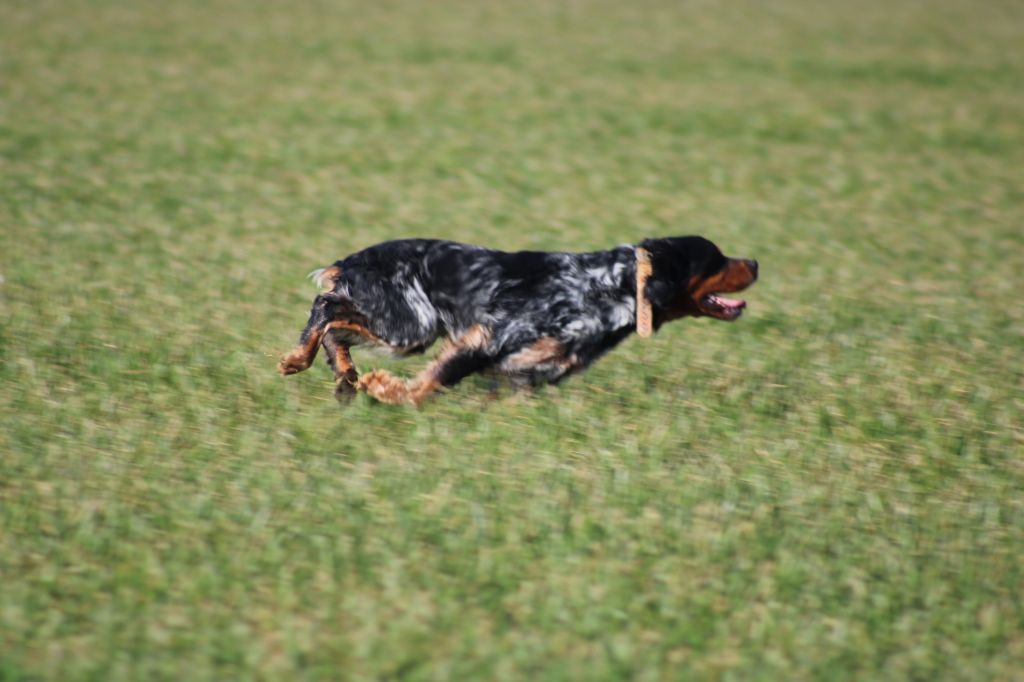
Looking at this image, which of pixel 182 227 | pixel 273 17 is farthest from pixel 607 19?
pixel 182 227

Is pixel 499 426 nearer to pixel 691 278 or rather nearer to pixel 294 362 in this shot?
pixel 294 362

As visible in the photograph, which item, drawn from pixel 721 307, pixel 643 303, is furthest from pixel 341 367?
pixel 721 307

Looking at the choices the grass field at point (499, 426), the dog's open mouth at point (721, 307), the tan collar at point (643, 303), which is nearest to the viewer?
the grass field at point (499, 426)

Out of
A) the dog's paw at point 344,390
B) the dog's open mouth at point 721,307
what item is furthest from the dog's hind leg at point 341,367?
the dog's open mouth at point 721,307

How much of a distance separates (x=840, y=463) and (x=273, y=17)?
14.5 metres

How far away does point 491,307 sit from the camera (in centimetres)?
513

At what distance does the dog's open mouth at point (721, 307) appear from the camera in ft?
17.6

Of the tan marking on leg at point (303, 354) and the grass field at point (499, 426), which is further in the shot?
the tan marking on leg at point (303, 354)

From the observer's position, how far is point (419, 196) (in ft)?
31.1

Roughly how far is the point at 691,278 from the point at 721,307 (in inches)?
10.1

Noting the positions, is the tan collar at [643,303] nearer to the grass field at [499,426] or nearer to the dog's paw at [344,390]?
the grass field at [499,426]

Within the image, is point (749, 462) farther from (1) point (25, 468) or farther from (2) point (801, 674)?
(1) point (25, 468)

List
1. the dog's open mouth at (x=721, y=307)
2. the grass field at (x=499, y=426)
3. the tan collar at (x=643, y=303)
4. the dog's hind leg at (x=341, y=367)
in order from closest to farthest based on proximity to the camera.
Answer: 1. the grass field at (x=499, y=426)
2. the tan collar at (x=643, y=303)
3. the dog's hind leg at (x=341, y=367)
4. the dog's open mouth at (x=721, y=307)

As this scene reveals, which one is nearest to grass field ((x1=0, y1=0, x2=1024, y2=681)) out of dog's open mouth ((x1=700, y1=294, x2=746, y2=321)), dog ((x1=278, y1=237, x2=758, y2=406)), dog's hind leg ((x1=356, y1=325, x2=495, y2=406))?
dog's hind leg ((x1=356, y1=325, x2=495, y2=406))
